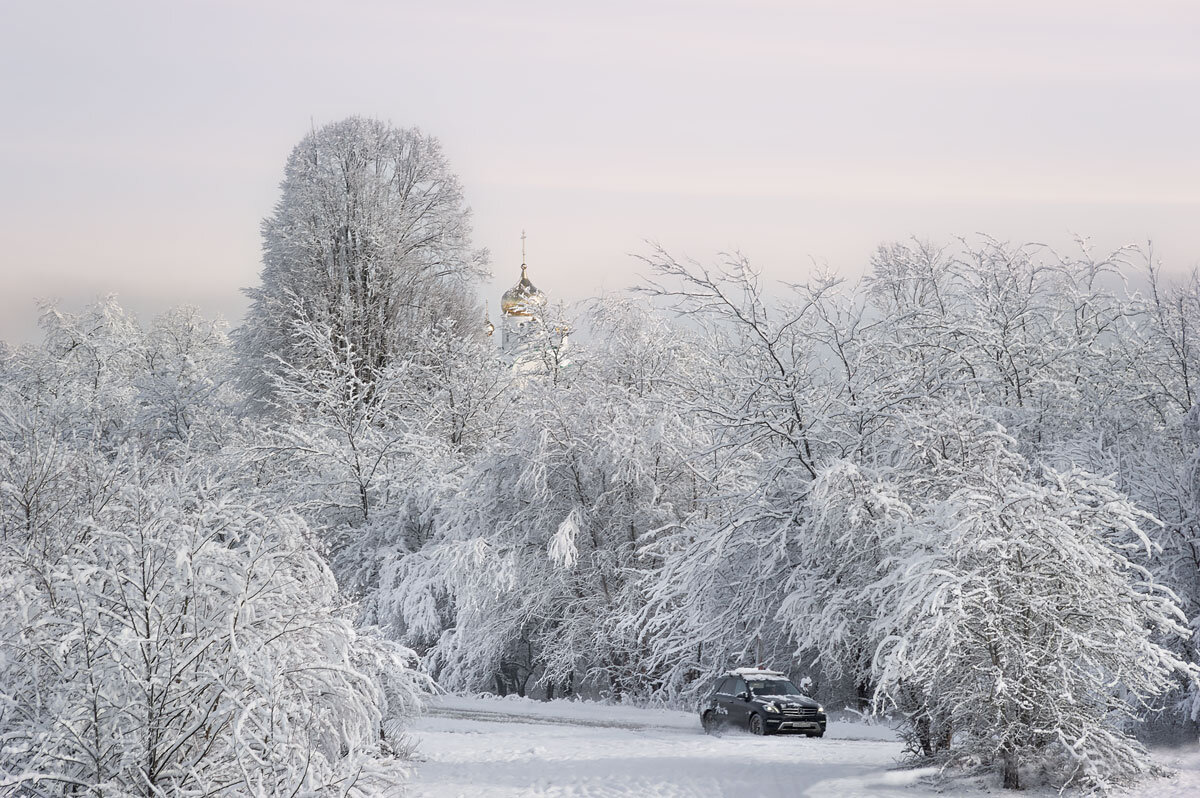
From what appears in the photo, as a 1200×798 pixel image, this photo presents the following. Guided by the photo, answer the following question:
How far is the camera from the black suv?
17.4 metres

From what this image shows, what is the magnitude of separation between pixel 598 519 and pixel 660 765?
34.9ft

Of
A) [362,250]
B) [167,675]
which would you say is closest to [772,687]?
[167,675]

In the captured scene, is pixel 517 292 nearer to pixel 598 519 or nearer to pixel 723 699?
pixel 598 519

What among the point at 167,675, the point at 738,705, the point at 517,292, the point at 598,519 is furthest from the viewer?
the point at 517,292

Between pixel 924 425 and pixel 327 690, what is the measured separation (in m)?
8.31

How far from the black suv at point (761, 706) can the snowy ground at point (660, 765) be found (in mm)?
364

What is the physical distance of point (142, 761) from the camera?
7977 millimetres

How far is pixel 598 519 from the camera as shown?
81.4 feet

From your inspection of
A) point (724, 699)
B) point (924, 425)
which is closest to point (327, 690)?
point (924, 425)

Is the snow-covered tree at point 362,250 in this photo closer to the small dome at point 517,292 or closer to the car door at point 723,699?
the small dome at point 517,292

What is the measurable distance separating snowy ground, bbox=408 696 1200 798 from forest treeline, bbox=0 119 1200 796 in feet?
3.02

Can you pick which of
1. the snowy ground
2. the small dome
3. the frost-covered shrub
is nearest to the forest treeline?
the frost-covered shrub

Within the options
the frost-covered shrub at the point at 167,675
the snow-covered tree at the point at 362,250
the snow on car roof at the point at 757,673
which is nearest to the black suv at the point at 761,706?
the snow on car roof at the point at 757,673

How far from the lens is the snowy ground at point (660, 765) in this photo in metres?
13.0
